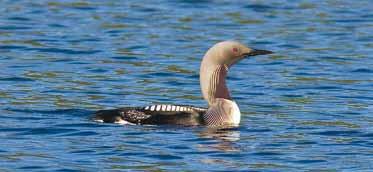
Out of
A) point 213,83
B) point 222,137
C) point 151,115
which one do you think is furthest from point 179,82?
point 222,137

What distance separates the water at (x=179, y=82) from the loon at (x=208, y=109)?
103 mm

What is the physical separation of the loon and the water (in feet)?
0.34

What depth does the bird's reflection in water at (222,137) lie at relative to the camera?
1280 centimetres

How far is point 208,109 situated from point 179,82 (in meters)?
2.96

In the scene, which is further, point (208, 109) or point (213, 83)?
point (213, 83)

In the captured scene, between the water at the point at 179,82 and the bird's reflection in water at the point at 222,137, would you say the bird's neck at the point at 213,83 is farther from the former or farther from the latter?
the bird's reflection in water at the point at 222,137

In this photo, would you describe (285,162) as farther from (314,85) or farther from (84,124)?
(314,85)

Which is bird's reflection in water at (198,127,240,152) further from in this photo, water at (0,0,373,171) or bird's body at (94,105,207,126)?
bird's body at (94,105,207,126)

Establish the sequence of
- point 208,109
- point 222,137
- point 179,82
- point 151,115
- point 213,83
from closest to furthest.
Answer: point 222,137, point 151,115, point 208,109, point 213,83, point 179,82

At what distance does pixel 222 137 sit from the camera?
44.1ft

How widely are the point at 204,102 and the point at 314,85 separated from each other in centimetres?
168

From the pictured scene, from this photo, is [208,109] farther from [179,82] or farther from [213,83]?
[179,82]

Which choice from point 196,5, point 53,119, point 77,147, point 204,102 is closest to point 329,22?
point 196,5

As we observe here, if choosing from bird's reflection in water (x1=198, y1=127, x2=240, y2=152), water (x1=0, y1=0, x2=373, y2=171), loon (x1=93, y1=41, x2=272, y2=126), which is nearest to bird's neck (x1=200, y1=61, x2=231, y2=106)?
loon (x1=93, y1=41, x2=272, y2=126)
